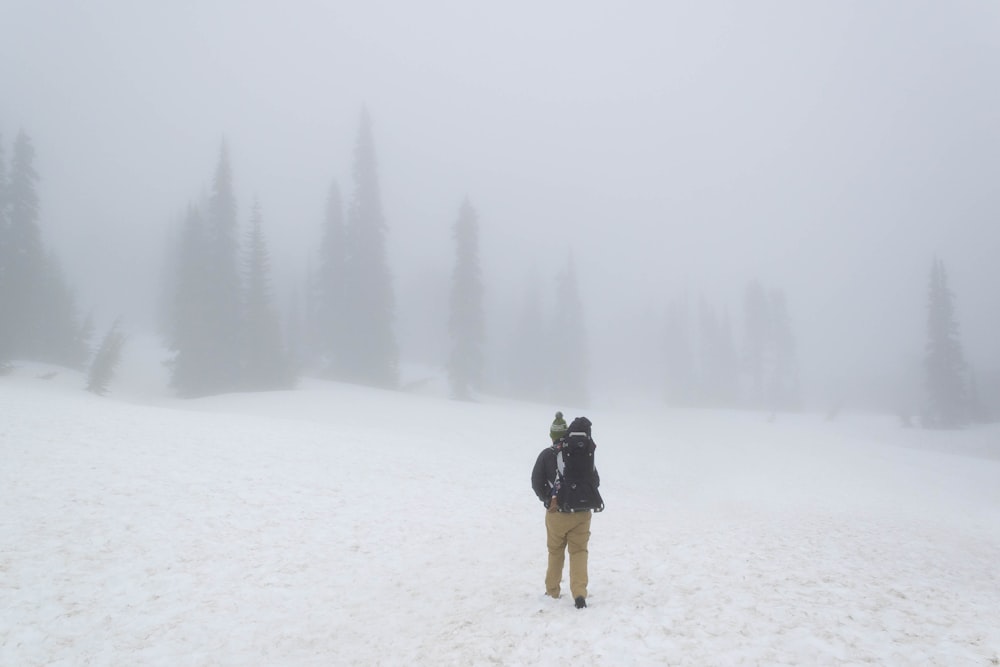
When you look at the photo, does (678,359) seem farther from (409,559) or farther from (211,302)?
(409,559)

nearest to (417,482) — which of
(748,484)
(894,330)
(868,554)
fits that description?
(868,554)

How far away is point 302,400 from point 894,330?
18601 cm

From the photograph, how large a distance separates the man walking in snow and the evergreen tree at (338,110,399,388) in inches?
1336

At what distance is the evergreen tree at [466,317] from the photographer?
137 ft

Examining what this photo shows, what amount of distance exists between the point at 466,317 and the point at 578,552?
115 feet

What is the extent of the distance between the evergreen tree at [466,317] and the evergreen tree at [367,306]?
4.83 meters

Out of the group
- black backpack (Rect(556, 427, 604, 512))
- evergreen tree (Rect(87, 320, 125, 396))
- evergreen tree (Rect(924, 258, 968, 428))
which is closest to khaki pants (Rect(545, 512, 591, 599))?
black backpack (Rect(556, 427, 604, 512))

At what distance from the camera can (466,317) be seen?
42.4 m

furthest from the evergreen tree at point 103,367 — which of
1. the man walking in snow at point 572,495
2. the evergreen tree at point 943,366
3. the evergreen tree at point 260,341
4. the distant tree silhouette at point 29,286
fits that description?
the evergreen tree at point 943,366

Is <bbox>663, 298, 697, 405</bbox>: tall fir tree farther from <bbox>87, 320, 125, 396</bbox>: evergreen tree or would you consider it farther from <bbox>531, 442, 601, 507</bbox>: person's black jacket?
<bbox>531, 442, 601, 507</bbox>: person's black jacket

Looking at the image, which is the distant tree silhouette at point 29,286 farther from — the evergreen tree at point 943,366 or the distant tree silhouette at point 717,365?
the distant tree silhouette at point 717,365

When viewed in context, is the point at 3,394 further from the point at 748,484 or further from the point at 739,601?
the point at 748,484

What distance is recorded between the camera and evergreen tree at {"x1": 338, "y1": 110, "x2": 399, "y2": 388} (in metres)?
40.5

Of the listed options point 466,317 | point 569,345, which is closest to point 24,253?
point 466,317
